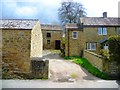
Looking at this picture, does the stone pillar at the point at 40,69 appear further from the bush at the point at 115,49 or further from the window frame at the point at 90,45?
the window frame at the point at 90,45

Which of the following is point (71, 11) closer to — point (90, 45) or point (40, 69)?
point (90, 45)

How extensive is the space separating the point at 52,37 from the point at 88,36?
14911 mm

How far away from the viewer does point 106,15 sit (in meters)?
35.1

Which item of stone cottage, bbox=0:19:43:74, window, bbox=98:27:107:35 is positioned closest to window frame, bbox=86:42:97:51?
window, bbox=98:27:107:35

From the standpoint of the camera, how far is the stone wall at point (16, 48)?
58.0 ft

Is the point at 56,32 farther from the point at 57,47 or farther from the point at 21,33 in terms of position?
the point at 21,33

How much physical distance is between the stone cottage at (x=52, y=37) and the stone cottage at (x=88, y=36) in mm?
13100

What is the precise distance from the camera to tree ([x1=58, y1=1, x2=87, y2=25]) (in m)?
50.4

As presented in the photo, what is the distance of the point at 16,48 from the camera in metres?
17.9

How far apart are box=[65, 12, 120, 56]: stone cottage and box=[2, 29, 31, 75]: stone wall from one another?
537 inches

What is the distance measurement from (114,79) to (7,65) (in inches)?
349

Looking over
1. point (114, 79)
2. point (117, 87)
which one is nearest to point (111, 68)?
point (114, 79)

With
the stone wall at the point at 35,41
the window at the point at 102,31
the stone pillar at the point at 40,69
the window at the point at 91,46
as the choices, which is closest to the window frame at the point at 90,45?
the window at the point at 91,46

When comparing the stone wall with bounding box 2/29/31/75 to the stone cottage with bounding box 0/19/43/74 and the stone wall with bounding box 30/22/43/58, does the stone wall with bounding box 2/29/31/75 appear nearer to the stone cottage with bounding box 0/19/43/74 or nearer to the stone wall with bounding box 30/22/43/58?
the stone cottage with bounding box 0/19/43/74
